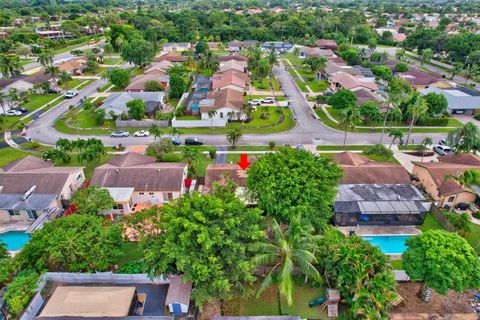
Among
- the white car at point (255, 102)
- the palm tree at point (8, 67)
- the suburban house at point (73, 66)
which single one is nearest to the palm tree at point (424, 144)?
the white car at point (255, 102)

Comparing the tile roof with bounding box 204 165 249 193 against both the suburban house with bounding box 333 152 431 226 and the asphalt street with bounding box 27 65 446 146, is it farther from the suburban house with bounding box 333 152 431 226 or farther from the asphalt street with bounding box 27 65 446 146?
the asphalt street with bounding box 27 65 446 146

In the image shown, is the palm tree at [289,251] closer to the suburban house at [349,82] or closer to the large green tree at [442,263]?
the large green tree at [442,263]

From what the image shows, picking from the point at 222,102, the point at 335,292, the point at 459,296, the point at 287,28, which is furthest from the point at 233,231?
the point at 287,28

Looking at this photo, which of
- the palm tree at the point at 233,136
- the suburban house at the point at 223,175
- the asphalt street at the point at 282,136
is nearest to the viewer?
the suburban house at the point at 223,175

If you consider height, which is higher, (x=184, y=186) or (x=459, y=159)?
(x=459, y=159)

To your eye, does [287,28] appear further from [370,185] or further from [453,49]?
[370,185]

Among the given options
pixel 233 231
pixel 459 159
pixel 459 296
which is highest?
pixel 233 231

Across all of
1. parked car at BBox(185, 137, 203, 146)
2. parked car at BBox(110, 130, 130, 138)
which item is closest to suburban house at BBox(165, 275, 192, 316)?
parked car at BBox(185, 137, 203, 146)
